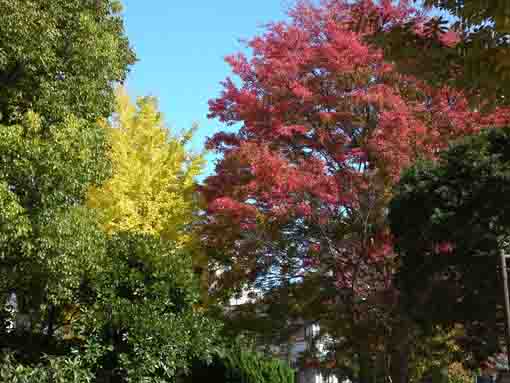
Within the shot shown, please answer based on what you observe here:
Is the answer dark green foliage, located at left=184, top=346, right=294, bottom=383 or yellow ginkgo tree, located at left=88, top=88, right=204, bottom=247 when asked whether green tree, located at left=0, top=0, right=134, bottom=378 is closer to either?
dark green foliage, located at left=184, top=346, right=294, bottom=383

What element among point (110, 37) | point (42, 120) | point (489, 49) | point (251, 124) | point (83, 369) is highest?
point (251, 124)

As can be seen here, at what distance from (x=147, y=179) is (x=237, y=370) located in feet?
19.6

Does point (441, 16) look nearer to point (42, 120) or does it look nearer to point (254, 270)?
point (42, 120)

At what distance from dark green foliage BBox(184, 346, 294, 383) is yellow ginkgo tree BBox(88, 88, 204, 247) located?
3.88 m

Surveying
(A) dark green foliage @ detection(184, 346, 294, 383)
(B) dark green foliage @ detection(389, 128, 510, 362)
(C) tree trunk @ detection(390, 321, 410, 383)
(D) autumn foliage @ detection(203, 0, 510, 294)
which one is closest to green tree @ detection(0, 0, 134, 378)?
(A) dark green foliage @ detection(184, 346, 294, 383)

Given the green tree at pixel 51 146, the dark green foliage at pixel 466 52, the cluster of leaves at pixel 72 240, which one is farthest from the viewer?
the cluster of leaves at pixel 72 240

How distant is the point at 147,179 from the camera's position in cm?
1856

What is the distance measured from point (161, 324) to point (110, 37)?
5268mm

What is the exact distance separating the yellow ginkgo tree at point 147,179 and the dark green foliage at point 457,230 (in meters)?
5.48

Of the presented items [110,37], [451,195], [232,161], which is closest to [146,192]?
[232,161]

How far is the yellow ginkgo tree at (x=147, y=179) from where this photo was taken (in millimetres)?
17891

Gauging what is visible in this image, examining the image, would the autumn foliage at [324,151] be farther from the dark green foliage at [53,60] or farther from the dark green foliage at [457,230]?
the dark green foliage at [53,60]

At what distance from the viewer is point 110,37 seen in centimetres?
1327

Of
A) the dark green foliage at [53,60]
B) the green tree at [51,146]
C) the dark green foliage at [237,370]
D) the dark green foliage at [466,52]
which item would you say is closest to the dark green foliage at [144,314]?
the green tree at [51,146]
